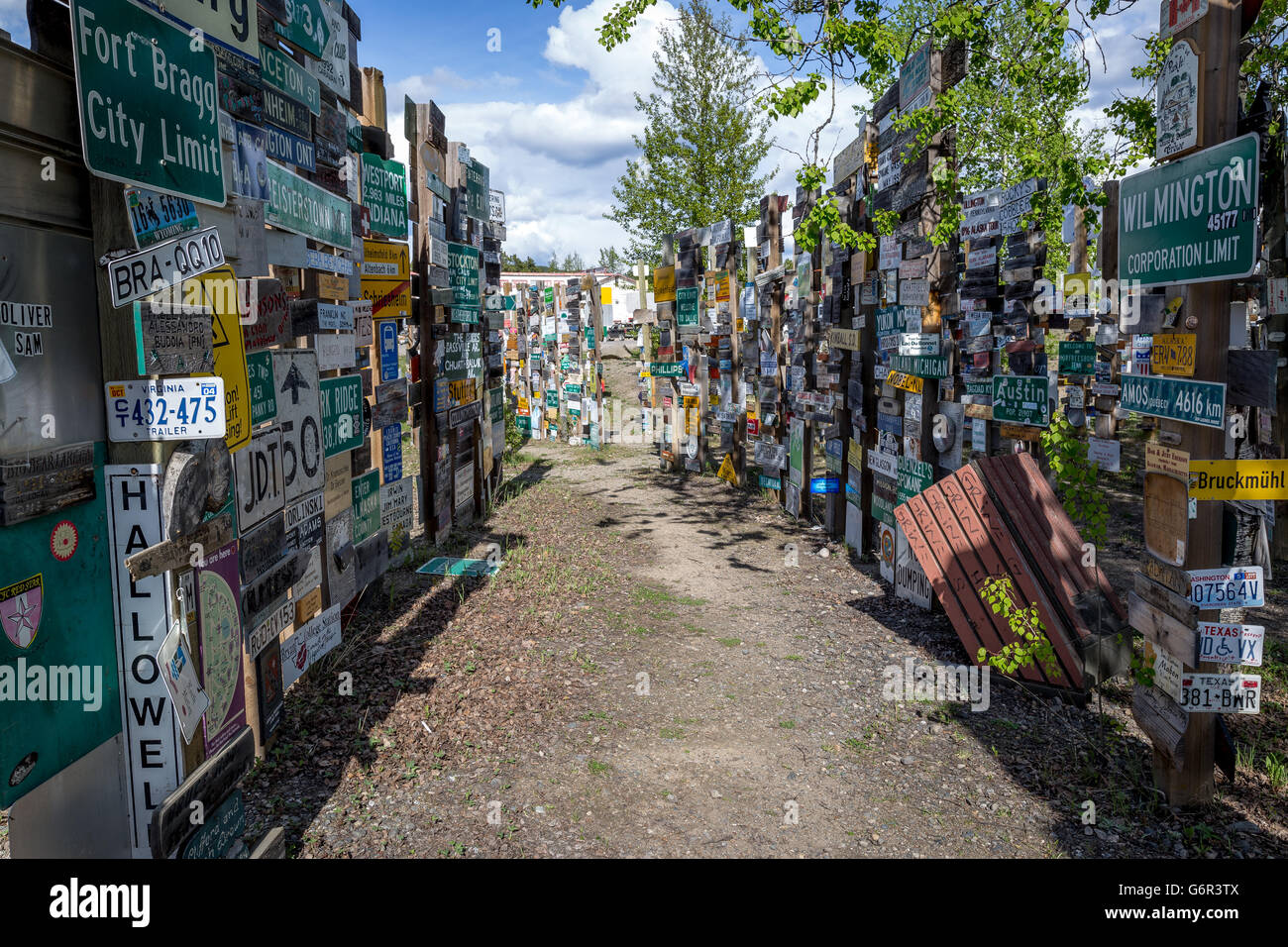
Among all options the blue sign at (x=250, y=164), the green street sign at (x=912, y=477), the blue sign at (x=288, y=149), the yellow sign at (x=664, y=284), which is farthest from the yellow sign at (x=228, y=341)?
the yellow sign at (x=664, y=284)

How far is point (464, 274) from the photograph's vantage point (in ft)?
31.4

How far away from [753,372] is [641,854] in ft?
30.6

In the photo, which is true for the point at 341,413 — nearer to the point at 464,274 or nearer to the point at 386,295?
the point at 386,295

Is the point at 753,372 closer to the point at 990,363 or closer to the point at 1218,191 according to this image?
the point at 990,363

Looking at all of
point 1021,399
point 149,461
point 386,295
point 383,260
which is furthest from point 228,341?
point 1021,399

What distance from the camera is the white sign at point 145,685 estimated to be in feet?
8.78

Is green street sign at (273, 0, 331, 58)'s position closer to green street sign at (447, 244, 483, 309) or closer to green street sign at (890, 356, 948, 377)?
green street sign at (447, 244, 483, 309)

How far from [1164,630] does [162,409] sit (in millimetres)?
4300

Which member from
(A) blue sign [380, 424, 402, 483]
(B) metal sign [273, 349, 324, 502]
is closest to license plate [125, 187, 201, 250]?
(B) metal sign [273, 349, 324, 502]

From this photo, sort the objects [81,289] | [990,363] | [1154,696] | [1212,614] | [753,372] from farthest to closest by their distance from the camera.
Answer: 1. [753,372]
2. [990,363]
3. [1154,696]
4. [1212,614]
5. [81,289]

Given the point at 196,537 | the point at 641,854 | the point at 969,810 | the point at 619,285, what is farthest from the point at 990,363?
the point at 619,285

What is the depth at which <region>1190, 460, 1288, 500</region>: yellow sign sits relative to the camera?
3.63 metres

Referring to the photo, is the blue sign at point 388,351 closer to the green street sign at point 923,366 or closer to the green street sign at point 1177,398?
the green street sign at point 923,366

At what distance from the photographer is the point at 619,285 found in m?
24.3
